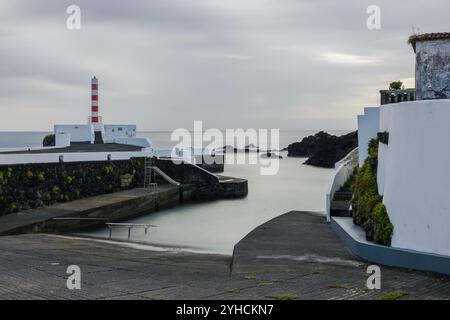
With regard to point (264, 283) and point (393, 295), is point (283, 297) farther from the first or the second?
point (393, 295)

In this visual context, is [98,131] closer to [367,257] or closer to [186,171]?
[186,171]

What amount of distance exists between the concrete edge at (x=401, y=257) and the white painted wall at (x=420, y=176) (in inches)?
4.4

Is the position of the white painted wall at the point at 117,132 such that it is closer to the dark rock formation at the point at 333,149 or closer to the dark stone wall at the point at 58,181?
the dark stone wall at the point at 58,181

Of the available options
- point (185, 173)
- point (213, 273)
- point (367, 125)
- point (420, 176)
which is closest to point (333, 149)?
point (185, 173)

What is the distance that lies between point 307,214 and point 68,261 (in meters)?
9.29

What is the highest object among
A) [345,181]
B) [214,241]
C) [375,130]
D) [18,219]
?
[375,130]

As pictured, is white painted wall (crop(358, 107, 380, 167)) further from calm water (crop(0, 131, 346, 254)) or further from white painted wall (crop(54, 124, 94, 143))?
white painted wall (crop(54, 124, 94, 143))

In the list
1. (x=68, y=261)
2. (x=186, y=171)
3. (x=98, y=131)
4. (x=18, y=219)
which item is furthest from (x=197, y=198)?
(x=68, y=261)

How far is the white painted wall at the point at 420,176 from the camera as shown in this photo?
8188mm

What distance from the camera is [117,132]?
146 feet

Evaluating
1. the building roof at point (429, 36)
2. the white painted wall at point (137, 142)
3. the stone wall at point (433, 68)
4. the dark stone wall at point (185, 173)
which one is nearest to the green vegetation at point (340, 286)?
the stone wall at point (433, 68)

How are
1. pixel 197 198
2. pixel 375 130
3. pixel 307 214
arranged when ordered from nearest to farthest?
pixel 375 130 < pixel 307 214 < pixel 197 198

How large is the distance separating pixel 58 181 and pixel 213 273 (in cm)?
1599
